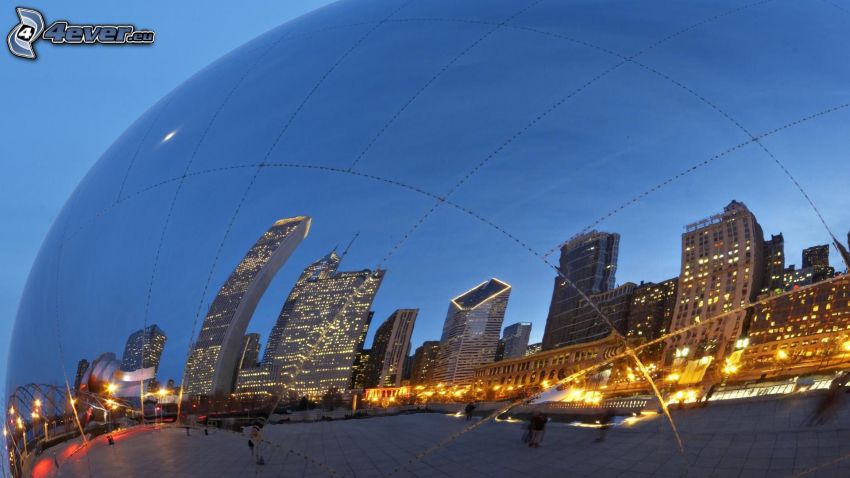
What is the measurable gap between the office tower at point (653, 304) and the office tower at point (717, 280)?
2cm

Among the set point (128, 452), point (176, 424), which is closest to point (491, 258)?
point (176, 424)

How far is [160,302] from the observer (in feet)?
7.86

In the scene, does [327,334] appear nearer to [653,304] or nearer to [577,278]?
[577,278]

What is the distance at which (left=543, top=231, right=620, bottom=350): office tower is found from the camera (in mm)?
1974

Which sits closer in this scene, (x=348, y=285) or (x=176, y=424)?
(x=348, y=285)

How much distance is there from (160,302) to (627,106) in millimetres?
2189

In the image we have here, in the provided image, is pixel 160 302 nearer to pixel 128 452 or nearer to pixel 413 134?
pixel 128 452

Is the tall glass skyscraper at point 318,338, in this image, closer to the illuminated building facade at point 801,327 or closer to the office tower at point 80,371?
→ the office tower at point 80,371

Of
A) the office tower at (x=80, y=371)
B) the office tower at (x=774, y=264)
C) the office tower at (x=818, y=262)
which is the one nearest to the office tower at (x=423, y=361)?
the office tower at (x=774, y=264)

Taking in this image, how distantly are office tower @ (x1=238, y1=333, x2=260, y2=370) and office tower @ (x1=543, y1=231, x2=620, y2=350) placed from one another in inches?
43.0

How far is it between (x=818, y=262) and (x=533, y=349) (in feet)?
3.62

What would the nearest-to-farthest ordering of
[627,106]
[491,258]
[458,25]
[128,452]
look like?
1. [491,258]
2. [627,106]
3. [128,452]
4. [458,25]

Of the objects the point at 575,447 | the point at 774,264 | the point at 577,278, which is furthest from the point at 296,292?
the point at 774,264

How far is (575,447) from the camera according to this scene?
2.06 metres
